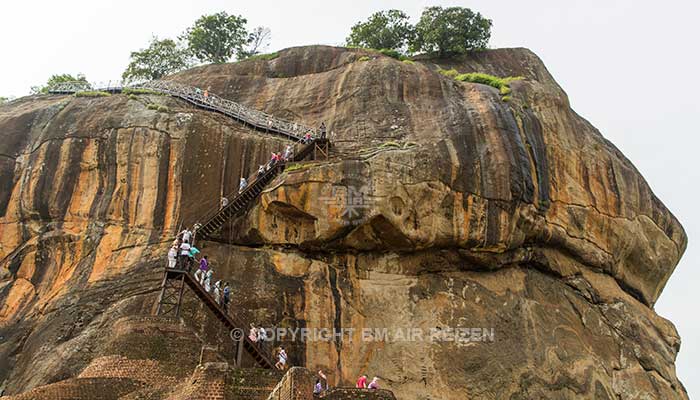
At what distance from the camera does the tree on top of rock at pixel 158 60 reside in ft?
152

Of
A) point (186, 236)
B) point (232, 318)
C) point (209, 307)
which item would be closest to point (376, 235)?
point (232, 318)

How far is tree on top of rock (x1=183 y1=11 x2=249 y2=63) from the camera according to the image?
47312 mm

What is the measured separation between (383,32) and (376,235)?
2167cm

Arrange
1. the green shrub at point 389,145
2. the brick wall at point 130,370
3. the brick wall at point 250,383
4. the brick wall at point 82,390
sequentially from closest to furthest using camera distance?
the brick wall at point 250,383 → the brick wall at point 82,390 → the brick wall at point 130,370 → the green shrub at point 389,145

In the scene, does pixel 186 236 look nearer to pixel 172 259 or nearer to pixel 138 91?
pixel 172 259

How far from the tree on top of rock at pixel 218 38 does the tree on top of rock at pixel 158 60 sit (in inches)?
38.3

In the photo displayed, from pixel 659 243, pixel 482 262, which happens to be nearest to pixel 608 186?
pixel 659 243

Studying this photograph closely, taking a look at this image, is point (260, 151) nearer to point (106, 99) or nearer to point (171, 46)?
point (106, 99)

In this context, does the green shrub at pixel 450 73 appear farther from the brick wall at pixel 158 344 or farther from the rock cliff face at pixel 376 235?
the brick wall at pixel 158 344

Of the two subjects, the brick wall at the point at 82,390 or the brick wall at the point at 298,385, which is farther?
the brick wall at the point at 82,390

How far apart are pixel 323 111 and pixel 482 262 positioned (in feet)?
30.9

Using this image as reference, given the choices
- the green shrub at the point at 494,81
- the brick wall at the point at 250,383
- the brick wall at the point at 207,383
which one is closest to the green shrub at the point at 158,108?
the green shrub at the point at 494,81

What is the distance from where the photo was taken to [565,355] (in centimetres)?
2542

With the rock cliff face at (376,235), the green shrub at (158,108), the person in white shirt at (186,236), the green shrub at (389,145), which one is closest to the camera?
the person in white shirt at (186,236)
